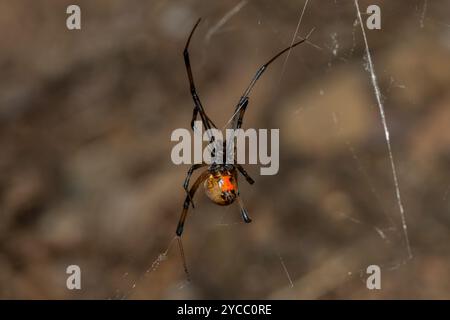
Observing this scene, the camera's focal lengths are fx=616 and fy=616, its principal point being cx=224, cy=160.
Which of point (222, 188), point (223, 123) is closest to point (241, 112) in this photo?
point (222, 188)

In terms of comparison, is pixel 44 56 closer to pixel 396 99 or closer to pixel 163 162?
pixel 163 162

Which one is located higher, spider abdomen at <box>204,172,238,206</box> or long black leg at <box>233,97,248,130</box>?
long black leg at <box>233,97,248,130</box>

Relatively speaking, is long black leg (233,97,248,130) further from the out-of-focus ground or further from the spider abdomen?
the out-of-focus ground

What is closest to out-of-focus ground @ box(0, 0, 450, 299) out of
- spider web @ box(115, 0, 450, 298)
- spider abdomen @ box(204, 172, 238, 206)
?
spider web @ box(115, 0, 450, 298)

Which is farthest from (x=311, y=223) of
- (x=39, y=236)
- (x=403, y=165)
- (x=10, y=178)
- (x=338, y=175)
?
(x=10, y=178)

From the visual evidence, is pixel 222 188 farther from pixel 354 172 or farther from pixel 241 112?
pixel 354 172
